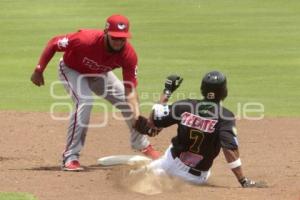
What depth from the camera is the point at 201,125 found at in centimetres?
794

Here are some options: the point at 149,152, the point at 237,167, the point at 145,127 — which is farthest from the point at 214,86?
the point at 149,152

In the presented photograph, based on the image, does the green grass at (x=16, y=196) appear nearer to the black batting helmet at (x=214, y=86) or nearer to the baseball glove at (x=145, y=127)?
the baseball glove at (x=145, y=127)

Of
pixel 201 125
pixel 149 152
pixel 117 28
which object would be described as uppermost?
pixel 117 28

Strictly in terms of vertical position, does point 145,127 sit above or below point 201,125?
below

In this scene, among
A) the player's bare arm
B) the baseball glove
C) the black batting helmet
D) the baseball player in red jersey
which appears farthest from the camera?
the player's bare arm

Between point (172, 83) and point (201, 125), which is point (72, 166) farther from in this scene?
point (201, 125)

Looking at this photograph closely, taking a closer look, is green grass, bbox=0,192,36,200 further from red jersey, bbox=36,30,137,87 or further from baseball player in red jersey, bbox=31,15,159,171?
red jersey, bbox=36,30,137,87

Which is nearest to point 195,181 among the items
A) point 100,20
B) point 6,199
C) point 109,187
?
point 109,187

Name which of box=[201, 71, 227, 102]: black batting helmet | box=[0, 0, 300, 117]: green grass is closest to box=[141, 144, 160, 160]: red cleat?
box=[201, 71, 227, 102]: black batting helmet

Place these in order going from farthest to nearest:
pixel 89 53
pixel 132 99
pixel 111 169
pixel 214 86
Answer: pixel 132 99
pixel 111 169
pixel 89 53
pixel 214 86

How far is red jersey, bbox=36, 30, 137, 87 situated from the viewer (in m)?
9.02

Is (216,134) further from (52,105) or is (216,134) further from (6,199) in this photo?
(52,105)

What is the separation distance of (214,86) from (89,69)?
6.62ft

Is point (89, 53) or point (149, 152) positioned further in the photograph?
point (149, 152)
